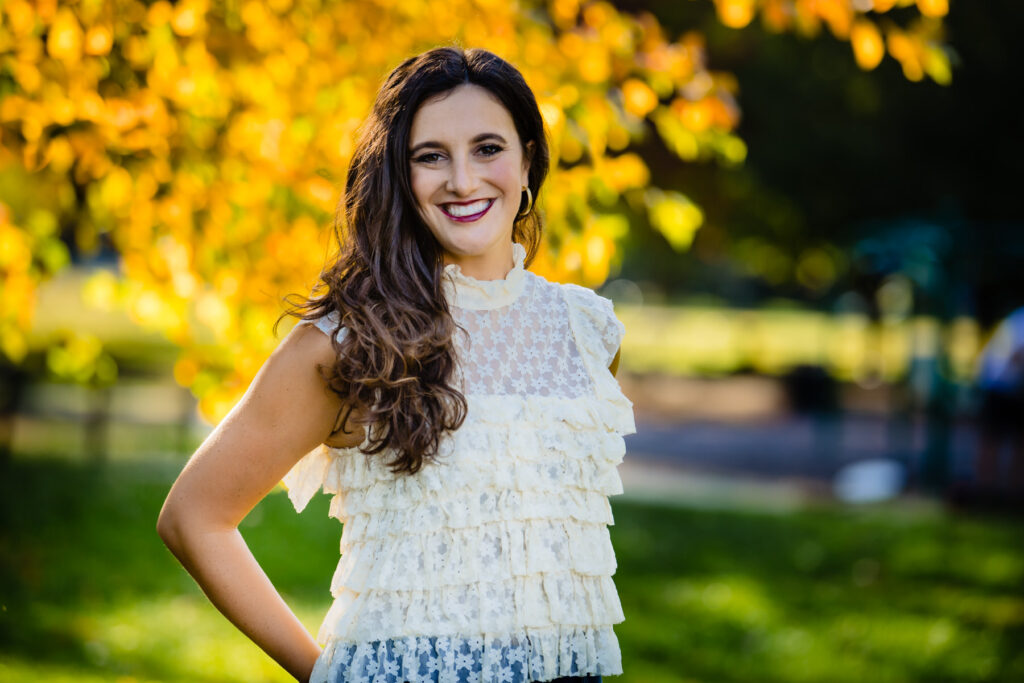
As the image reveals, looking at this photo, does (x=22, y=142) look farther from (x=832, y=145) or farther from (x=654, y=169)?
(x=832, y=145)

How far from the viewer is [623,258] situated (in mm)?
3967

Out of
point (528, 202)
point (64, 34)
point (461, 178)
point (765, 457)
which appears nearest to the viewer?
point (461, 178)

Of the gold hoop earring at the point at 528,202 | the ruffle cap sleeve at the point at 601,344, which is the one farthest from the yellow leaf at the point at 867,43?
Result: the ruffle cap sleeve at the point at 601,344

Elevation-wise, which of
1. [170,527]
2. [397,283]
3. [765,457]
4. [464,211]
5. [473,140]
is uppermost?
[765,457]

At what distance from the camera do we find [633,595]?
6.80 meters

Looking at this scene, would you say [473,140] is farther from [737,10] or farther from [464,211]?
[737,10]

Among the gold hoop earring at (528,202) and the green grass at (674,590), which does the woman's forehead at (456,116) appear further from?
the green grass at (674,590)

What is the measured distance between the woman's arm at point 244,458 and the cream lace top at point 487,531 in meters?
0.09

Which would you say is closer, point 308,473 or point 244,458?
point 244,458

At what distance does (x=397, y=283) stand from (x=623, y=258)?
6.64 feet

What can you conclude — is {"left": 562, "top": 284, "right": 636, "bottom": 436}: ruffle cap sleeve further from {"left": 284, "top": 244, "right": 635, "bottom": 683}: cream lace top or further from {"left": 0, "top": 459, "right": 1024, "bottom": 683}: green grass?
{"left": 0, "top": 459, "right": 1024, "bottom": 683}: green grass

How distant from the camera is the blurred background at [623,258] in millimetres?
3496

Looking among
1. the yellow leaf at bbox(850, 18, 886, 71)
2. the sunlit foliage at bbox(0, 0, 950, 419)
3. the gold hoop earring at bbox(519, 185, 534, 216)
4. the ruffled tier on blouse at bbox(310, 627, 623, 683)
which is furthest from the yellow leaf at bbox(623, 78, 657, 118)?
the ruffled tier on blouse at bbox(310, 627, 623, 683)

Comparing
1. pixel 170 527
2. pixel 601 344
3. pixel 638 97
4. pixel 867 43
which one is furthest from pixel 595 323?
pixel 867 43
